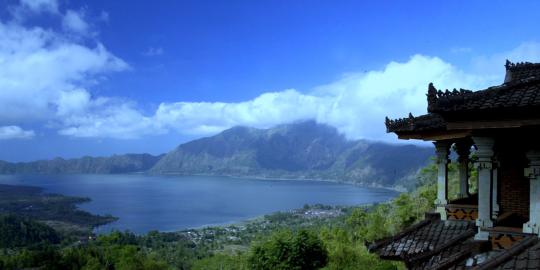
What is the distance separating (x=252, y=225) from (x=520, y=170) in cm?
10911

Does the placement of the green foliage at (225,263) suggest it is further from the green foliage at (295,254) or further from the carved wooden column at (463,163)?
the carved wooden column at (463,163)

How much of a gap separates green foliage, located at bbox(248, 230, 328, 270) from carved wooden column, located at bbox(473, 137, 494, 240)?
2904 centimetres

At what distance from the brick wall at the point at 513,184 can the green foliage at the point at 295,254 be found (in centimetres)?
2879

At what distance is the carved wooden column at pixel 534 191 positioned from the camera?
14.8 feet

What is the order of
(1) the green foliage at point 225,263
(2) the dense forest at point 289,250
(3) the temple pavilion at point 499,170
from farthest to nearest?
(1) the green foliage at point 225,263, (2) the dense forest at point 289,250, (3) the temple pavilion at point 499,170

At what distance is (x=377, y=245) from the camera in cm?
714

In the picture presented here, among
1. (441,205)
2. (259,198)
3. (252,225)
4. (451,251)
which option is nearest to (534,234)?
(451,251)

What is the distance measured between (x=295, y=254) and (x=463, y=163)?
2681 centimetres

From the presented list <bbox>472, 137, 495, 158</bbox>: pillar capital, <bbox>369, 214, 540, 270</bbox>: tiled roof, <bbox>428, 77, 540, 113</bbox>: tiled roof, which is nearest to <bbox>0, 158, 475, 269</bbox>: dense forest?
Answer: <bbox>369, 214, 540, 270</bbox>: tiled roof

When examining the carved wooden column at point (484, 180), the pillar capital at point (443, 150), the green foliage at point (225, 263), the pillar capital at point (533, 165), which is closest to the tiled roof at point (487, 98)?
the carved wooden column at point (484, 180)

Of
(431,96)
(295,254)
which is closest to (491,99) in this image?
(431,96)

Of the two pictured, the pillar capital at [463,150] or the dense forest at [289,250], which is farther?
the dense forest at [289,250]

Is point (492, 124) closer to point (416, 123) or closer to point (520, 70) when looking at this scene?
point (416, 123)

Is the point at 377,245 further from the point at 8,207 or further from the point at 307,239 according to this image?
the point at 8,207
